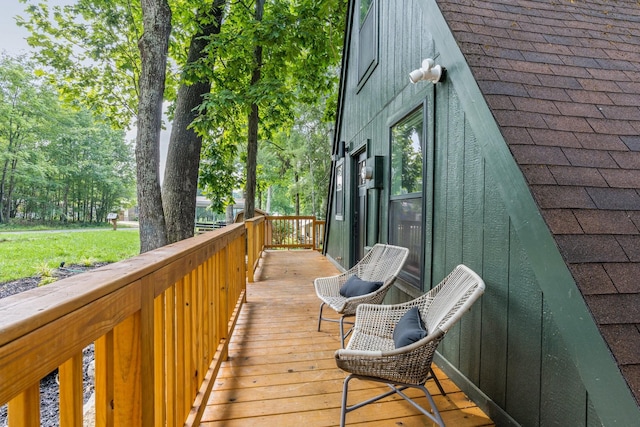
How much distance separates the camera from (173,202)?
5.13 m

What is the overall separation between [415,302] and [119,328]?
6.26ft

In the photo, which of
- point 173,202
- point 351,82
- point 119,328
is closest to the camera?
point 119,328

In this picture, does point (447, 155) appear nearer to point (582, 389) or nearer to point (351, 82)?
point (582, 389)

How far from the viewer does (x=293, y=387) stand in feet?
7.16

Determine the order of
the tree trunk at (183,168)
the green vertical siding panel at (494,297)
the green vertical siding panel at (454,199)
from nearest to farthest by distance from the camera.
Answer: the green vertical siding panel at (494,297), the green vertical siding panel at (454,199), the tree trunk at (183,168)

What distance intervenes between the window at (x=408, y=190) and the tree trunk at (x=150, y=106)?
3.05 meters

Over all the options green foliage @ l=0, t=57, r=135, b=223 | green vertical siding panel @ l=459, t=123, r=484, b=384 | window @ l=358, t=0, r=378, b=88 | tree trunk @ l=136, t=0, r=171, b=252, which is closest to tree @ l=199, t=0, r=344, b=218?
window @ l=358, t=0, r=378, b=88

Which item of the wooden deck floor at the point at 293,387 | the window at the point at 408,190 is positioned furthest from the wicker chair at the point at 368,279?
the wooden deck floor at the point at 293,387

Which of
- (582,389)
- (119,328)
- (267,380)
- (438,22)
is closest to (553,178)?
(582,389)

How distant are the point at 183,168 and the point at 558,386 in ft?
17.0

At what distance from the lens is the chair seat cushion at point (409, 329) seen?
1829mm

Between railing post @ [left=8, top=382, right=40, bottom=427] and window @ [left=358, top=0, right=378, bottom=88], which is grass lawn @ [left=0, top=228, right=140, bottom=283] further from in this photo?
railing post @ [left=8, top=382, right=40, bottom=427]

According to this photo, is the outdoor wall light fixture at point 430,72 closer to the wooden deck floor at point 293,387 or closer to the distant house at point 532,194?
the distant house at point 532,194

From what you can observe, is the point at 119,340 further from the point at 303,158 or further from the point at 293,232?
the point at 303,158
